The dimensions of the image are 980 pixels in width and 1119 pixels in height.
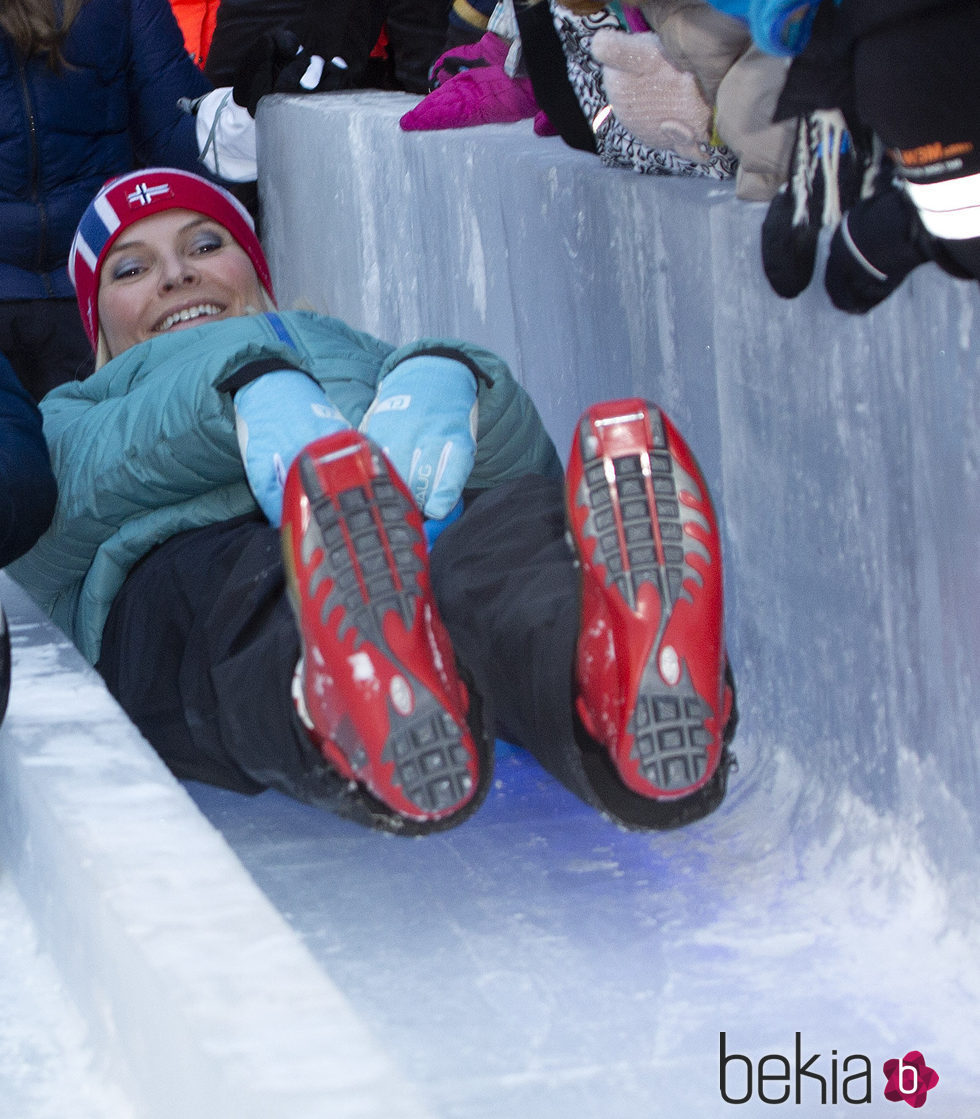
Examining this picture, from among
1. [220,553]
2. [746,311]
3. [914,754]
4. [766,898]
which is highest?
[746,311]

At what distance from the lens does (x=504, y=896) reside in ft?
5.44

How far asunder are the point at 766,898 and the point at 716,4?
0.93 meters

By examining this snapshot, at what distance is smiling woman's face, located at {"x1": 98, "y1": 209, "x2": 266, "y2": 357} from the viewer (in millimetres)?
2562

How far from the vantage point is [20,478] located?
1.85 meters

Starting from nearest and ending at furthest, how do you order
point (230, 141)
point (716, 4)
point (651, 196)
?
point (716, 4)
point (651, 196)
point (230, 141)

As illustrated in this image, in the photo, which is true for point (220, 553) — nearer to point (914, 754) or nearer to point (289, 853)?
point (289, 853)

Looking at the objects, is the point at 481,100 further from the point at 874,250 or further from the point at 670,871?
the point at 670,871

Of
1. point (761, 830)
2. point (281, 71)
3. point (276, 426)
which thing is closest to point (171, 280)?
point (276, 426)

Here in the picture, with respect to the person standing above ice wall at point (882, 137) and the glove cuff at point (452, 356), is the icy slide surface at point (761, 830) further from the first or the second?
the glove cuff at point (452, 356)

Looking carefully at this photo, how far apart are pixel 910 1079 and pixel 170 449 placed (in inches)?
44.3

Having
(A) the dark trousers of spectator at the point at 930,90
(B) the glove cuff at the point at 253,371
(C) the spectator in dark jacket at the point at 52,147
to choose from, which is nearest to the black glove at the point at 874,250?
(A) the dark trousers of spectator at the point at 930,90

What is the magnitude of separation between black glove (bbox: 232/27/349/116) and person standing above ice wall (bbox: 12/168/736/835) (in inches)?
91.6

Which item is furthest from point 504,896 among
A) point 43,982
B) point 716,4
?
point 716,4

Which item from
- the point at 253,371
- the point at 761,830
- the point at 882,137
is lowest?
the point at 761,830
